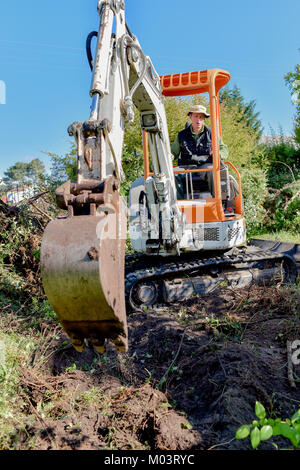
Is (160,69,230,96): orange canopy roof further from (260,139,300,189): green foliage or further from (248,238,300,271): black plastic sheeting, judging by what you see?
(260,139,300,189): green foliage

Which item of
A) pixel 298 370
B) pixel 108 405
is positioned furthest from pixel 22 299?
pixel 298 370

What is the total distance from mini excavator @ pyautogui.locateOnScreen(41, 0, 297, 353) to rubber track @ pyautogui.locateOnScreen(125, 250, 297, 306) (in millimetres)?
16

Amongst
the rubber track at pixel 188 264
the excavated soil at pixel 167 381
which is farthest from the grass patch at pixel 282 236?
the excavated soil at pixel 167 381

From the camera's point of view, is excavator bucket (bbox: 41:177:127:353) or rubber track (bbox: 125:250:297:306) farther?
rubber track (bbox: 125:250:297:306)

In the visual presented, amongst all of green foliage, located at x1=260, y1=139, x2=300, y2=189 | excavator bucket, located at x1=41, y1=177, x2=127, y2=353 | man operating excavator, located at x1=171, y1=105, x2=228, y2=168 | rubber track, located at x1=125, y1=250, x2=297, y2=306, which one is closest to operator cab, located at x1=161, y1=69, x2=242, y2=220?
man operating excavator, located at x1=171, y1=105, x2=228, y2=168

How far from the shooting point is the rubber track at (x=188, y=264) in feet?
18.4

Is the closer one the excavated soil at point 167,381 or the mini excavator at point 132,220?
the mini excavator at point 132,220

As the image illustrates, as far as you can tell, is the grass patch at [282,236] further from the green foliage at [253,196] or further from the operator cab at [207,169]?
the operator cab at [207,169]

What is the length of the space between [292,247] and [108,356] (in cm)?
409

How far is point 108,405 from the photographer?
3.12 metres

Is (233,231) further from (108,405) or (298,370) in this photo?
(108,405)

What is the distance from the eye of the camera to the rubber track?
560 cm

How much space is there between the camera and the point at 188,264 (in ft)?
19.1
